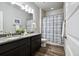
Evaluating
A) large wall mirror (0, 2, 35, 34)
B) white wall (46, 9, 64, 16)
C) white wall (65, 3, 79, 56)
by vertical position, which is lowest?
white wall (65, 3, 79, 56)

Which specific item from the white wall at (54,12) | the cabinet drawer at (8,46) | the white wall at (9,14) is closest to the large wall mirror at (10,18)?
the white wall at (9,14)

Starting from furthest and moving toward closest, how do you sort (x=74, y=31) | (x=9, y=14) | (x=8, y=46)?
(x=9, y=14) → (x=8, y=46) → (x=74, y=31)

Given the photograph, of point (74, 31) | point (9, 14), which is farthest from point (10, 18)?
point (74, 31)

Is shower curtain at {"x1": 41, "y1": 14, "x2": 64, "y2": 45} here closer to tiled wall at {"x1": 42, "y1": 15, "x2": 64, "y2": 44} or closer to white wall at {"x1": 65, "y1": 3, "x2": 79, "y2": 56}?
tiled wall at {"x1": 42, "y1": 15, "x2": 64, "y2": 44}

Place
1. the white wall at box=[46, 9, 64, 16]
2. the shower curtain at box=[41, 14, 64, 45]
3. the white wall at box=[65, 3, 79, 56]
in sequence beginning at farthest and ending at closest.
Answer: the white wall at box=[46, 9, 64, 16]
the shower curtain at box=[41, 14, 64, 45]
the white wall at box=[65, 3, 79, 56]

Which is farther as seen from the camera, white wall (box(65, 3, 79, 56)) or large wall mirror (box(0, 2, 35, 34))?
large wall mirror (box(0, 2, 35, 34))

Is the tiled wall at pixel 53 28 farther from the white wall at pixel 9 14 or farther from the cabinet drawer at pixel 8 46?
the cabinet drawer at pixel 8 46

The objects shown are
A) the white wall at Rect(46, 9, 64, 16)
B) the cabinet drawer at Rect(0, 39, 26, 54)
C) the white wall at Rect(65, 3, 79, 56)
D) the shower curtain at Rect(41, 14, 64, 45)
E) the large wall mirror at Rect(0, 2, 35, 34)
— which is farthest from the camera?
the white wall at Rect(46, 9, 64, 16)

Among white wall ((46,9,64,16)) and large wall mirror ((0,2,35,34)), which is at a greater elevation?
white wall ((46,9,64,16))

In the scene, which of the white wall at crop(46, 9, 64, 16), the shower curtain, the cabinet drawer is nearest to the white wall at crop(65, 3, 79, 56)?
the cabinet drawer

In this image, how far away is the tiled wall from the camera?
4670mm

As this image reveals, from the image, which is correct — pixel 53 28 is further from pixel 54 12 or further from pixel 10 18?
pixel 10 18

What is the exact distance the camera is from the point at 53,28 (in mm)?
4953

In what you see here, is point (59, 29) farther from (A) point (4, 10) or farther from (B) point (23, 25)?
(A) point (4, 10)
